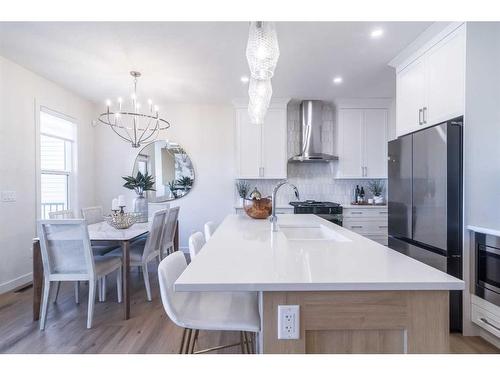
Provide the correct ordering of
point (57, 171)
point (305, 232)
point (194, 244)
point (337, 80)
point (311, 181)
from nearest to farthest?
point (194, 244), point (305, 232), point (337, 80), point (57, 171), point (311, 181)

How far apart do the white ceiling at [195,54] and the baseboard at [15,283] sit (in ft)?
8.15

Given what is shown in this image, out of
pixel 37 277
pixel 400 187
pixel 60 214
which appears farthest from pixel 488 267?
pixel 60 214

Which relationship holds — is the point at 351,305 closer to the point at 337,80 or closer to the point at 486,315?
the point at 486,315

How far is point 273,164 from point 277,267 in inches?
142

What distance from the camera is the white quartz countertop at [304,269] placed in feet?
3.13

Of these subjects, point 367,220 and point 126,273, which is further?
point 367,220

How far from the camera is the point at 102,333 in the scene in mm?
2244

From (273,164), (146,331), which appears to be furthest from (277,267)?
(273,164)

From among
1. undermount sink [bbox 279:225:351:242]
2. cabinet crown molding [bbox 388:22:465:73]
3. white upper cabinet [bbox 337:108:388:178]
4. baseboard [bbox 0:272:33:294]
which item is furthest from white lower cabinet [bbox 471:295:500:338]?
baseboard [bbox 0:272:33:294]

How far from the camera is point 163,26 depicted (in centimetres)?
244

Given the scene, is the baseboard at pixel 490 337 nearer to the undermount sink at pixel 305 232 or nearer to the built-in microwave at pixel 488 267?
the built-in microwave at pixel 488 267

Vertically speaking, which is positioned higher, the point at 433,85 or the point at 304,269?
the point at 433,85

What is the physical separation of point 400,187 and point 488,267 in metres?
0.96

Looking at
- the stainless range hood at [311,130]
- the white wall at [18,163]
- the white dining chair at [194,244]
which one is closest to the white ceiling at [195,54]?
the white wall at [18,163]
